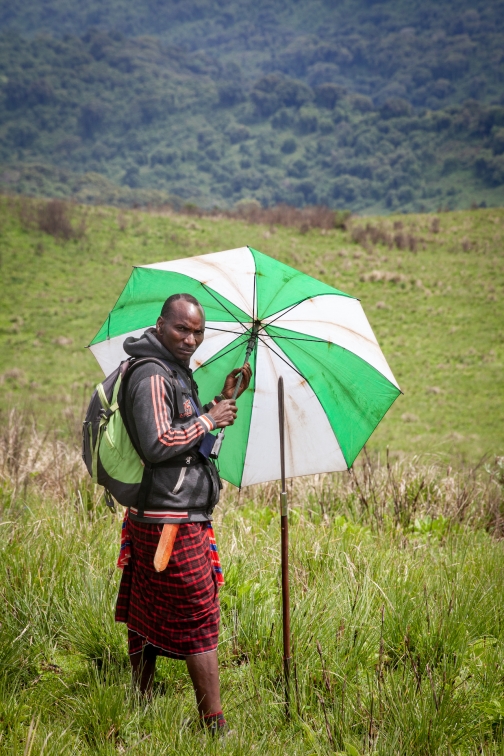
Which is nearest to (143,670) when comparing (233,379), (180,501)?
(180,501)

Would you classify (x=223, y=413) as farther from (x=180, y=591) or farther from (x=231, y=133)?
(x=231, y=133)

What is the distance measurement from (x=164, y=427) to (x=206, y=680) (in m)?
0.89

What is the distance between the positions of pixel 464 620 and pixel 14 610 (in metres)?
1.99

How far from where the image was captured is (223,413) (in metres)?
2.46

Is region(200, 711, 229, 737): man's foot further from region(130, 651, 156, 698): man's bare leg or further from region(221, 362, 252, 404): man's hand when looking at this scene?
region(221, 362, 252, 404): man's hand

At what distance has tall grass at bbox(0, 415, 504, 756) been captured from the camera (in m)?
2.40

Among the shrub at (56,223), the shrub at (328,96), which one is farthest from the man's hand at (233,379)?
the shrub at (328,96)

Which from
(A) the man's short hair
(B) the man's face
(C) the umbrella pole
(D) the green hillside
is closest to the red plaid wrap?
(C) the umbrella pole

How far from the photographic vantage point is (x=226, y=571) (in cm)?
360

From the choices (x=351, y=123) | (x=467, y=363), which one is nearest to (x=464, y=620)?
(x=467, y=363)

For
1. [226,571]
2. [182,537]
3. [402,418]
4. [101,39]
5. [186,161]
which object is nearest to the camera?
[182,537]

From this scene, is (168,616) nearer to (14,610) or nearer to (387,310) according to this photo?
(14,610)

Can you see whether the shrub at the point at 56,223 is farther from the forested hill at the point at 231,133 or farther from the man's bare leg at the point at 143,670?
the forested hill at the point at 231,133

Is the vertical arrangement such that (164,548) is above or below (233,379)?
below
